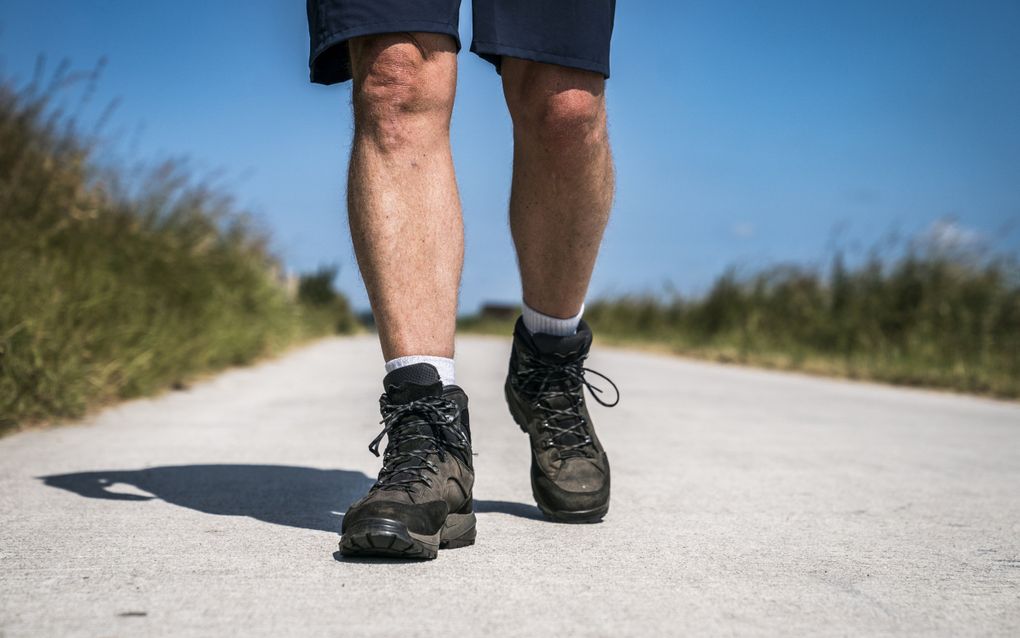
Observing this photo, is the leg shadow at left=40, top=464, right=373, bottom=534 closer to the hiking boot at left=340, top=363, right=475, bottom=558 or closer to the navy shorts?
the hiking boot at left=340, top=363, right=475, bottom=558

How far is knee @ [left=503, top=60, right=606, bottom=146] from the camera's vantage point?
2057 millimetres

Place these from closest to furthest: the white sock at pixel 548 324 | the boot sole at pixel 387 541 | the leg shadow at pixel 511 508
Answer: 1. the boot sole at pixel 387 541
2. the leg shadow at pixel 511 508
3. the white sock at pixel 548 324

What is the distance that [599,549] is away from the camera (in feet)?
6.06

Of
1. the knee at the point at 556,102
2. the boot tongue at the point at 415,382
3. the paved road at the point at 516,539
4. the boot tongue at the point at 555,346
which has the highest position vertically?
the knee at the point at 556,102

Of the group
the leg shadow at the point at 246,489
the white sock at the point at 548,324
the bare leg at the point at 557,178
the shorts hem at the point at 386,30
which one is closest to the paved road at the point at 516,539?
the leg shadow at the point at 246,489

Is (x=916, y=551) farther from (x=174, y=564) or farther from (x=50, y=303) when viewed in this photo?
(x=50, y=303)

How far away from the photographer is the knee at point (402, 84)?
1.89 m

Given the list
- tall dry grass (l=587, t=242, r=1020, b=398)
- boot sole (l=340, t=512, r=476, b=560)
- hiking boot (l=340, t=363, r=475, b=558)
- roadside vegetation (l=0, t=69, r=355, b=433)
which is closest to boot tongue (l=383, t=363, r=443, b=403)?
hiking boot (l=340, t=363, r=475, b=558)

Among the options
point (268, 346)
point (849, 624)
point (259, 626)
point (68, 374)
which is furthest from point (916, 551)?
point (268, 346)

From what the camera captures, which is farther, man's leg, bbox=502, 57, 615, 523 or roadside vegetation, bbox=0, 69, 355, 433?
roadside vegetation, bbox=0, 69, 355, 433

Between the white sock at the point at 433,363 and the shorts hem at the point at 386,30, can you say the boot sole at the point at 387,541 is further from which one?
the shorts hem at the point at 386,30

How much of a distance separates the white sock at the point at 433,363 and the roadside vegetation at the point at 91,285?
1953 millimetres

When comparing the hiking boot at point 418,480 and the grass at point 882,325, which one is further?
the grass at point 882,325

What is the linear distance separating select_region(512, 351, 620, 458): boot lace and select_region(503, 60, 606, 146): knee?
1.69ft
